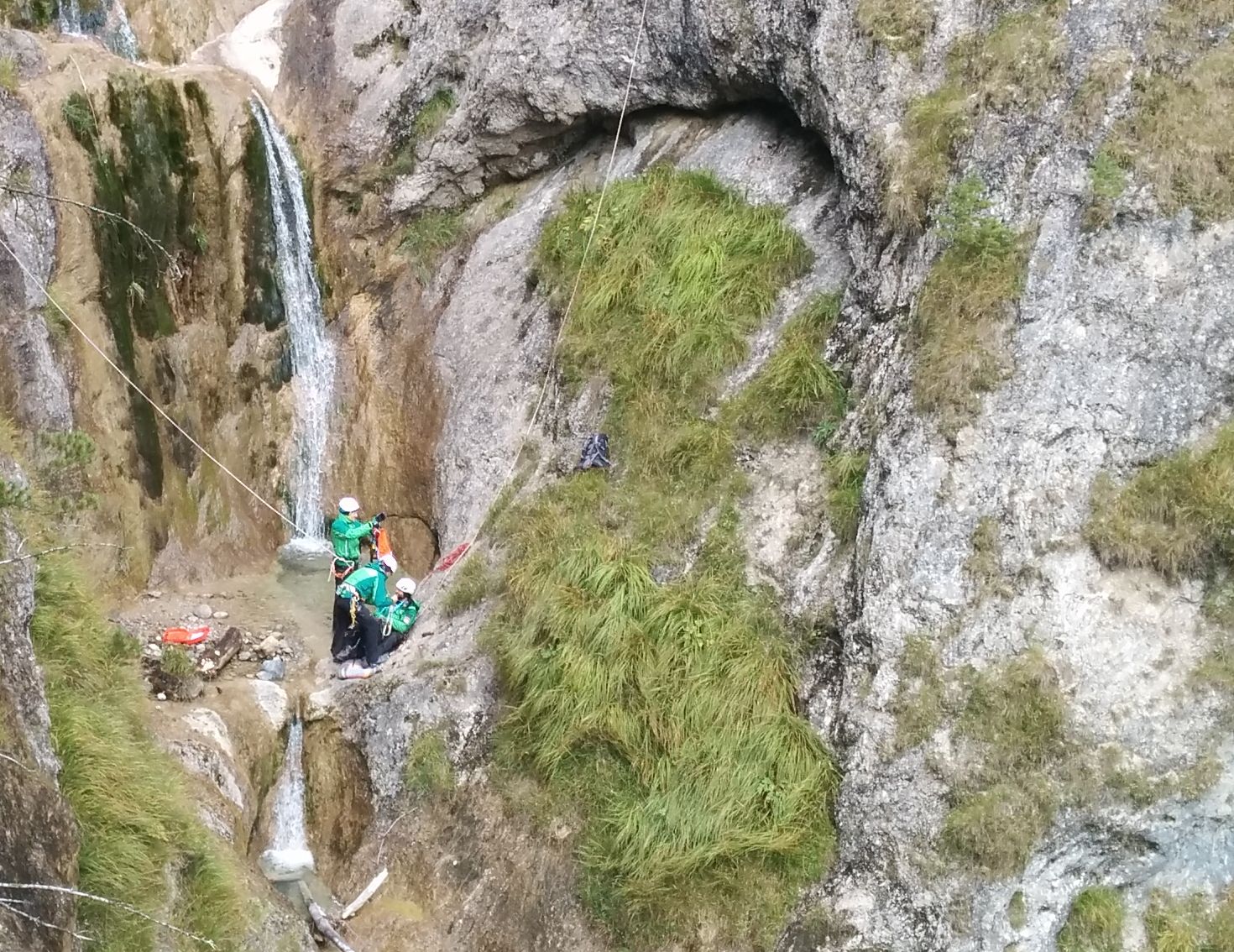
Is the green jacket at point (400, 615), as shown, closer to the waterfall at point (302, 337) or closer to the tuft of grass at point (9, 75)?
the waterfall at point (302, 337)

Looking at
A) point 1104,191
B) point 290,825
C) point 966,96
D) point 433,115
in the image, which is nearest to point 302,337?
point 433,115

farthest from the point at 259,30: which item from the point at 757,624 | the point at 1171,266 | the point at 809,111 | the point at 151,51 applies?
the point at 1171,266

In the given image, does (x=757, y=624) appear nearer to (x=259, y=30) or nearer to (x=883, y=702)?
(x=883, y=702)

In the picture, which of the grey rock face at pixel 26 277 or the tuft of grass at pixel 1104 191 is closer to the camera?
the tuft of grass at pixel 1104 191

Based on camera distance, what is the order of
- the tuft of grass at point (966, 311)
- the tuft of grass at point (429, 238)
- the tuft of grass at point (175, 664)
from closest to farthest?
the tuft of grass at point (966, 311)
the tuft of grass at point (175, 664)
the tuft of grass at point (429, 238)

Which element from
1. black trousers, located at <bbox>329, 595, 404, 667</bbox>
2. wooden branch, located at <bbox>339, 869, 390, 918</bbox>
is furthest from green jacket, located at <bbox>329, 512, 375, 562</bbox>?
wooden branch, located at <bbox>339, 869, 390, 918</bbox>

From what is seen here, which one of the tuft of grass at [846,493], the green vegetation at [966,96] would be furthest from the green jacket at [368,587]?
the green vegetation at [966,96]
